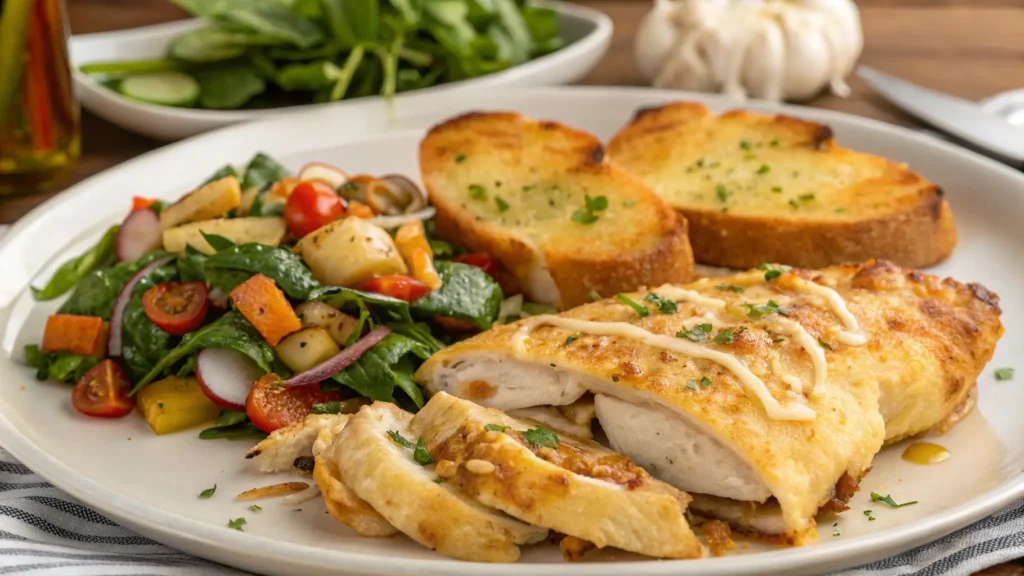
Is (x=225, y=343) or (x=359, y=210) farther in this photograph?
(x=359, y=210)

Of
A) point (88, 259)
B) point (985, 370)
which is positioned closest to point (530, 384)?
point (985, 370)

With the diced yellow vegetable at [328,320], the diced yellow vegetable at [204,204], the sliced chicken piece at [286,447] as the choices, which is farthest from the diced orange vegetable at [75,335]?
the sliced chicken piece at [286,447]

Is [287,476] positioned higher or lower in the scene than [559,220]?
lower

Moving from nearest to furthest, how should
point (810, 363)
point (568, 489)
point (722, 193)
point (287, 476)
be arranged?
1. point (568, 489)
2. point (810, 363)
3. point (287, 476)
4. point (722, 193)

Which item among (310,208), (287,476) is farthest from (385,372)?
(310,208)

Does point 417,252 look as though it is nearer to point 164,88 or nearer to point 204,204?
point 204,204

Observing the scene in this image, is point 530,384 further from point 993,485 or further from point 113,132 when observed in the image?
point 113,132
